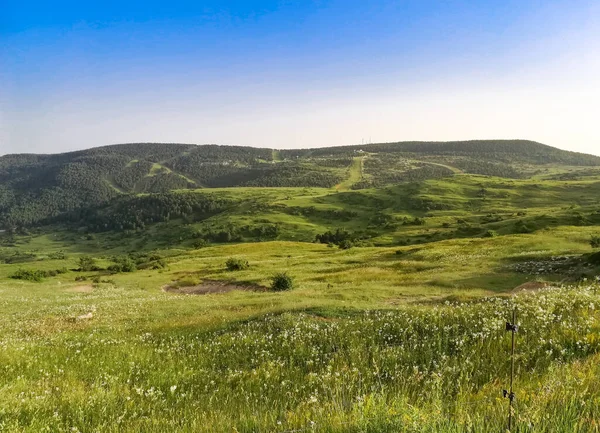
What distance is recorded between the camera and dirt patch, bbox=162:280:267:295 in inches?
1839

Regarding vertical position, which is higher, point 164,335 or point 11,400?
point 11,400

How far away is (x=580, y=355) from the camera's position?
7.39 meters

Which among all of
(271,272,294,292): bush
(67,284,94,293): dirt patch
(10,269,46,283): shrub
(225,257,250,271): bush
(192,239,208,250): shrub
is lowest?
(192,239,208,250): shrub

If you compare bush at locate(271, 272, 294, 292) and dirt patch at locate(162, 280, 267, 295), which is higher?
bush at locate(271, 272, 294, 292)

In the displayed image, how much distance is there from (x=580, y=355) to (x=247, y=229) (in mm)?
176181

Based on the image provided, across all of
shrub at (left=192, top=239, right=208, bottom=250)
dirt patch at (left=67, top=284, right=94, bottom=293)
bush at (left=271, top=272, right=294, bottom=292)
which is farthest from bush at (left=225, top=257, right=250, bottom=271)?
shrub at (left=192, top=239, right=208, bottom=250)

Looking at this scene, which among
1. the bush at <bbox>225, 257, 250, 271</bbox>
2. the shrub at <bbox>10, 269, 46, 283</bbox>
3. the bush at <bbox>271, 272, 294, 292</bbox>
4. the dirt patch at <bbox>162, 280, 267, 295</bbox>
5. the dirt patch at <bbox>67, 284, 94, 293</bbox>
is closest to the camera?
the bush at <bbox>271, 272, 294, 292</bbox>

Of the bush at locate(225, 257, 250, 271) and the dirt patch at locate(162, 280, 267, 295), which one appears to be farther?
the bush at locate(225, 257, 250, 271)

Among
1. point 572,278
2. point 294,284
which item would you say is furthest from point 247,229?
point 572,278

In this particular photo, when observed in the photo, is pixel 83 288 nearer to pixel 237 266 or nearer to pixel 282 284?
pixel 237 266

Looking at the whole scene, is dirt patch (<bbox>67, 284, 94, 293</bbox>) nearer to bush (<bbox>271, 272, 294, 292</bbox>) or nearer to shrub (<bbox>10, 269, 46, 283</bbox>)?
shrub (<bbox>10, 269, 46, 283</bbox>)

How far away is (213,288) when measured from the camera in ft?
163

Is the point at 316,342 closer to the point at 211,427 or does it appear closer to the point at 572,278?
the point at 211,427

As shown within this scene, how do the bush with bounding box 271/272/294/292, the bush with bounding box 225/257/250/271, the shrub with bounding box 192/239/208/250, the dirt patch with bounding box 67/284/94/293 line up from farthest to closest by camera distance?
the shrub with bounding box 192/239/208/250
the bush with bounding box 225/257/250/271
the dirt patch with bounding box 67/284/94/293
the bush with bounding box 271/272/294/292
